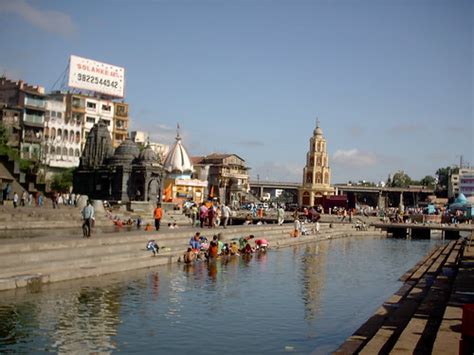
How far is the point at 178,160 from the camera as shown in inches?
3378

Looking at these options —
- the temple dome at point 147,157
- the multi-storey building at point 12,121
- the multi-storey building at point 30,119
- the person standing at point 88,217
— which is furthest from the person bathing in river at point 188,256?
the multi-storey building at point 30,119

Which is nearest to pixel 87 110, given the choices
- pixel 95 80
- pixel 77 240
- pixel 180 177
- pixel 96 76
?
pixel 95 80

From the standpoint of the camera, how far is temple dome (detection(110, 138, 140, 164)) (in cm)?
5969

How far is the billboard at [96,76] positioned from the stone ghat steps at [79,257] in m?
61.3

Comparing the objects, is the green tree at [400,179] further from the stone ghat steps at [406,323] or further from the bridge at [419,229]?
the stone ghat steps at [406,323]

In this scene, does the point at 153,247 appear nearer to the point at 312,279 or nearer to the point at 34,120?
the point at 312,279

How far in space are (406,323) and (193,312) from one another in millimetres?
4760

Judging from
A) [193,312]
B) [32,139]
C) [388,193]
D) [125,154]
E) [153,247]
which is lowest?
[193,312]

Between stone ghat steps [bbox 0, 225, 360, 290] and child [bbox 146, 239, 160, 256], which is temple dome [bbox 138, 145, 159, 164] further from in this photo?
child [bbox 146, 239, 160, 256]

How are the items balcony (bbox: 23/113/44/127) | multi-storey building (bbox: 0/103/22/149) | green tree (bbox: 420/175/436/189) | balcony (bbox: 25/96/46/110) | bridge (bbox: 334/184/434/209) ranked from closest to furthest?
multi-storey building (bbox: 0/103/22/149) → balcony (bbox: 23/113/44/127) → balcony (bbox: 25/96/46/110) → bridge (bbox: 334/184/434/209) → green tree (bbox: 420/175/436/189)

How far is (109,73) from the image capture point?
86750 millimetres

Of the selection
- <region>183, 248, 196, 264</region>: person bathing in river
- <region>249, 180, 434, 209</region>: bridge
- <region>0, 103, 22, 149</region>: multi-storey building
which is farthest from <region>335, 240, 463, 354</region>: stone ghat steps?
<region>249, 180, 434, 209</region>: bridge

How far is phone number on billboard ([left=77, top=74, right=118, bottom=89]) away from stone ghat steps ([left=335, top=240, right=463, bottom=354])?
7198 centimetres

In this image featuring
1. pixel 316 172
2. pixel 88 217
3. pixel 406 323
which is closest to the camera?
pixel 406 323
